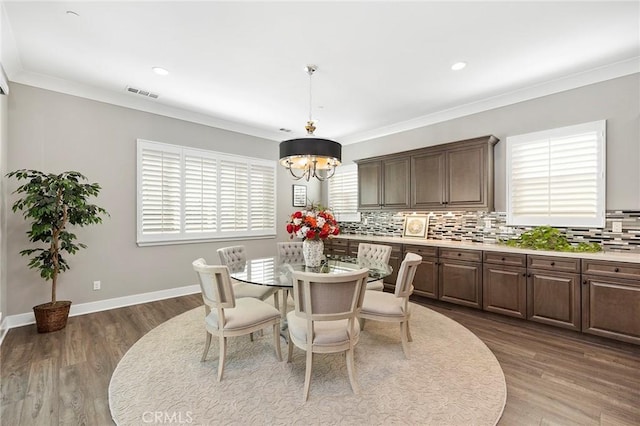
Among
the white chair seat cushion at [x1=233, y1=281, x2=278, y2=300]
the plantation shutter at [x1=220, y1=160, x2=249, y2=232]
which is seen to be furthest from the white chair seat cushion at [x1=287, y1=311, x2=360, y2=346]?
the plantation shutter at [x1=220, y1=160, x2=249, y2=232]

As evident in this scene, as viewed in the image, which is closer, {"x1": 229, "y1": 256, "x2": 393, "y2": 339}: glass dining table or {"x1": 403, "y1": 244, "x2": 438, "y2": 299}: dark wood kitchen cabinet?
{"x1": 229, "y1": 256, "x2": 393, "y2": 339}: glass dining table

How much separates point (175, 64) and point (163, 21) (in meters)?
0.79

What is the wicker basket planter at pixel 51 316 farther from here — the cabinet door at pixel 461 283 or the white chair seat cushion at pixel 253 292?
the cabinet door at pixel 461 283

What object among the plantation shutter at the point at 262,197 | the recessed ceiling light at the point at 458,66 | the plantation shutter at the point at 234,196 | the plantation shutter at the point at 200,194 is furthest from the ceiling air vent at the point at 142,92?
the recessed ceiling light at the point at 458,66

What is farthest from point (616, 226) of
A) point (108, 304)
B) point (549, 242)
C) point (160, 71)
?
point (108, 304)

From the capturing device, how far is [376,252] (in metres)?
4.06

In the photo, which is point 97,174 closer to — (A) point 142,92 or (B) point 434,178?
(A) point 142,92

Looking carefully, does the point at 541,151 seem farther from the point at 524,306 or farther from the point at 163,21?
the point at 163,21

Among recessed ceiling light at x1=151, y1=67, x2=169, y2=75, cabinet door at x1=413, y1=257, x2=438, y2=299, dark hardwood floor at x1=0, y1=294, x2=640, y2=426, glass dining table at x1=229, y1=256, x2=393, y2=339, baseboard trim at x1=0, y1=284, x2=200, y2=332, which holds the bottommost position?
dark hardwood floor at x1=0, y1=294, x2=640, y2=426

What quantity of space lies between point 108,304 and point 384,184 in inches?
190

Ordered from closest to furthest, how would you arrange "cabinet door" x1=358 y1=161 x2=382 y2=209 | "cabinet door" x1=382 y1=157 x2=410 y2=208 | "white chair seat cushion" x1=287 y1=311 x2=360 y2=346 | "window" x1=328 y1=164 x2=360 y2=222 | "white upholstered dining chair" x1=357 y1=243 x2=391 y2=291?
"white chair seat cushion" x1=287 y1=311 x2=360 y2=346
"white upholstered dining chair" x1=357 y1=243 x2=391 y2=291
"cabinet door" x1=382 y1=157 x2=410 y2=208
"cabinet door" x1=358 y1=161 x2=382 y2=209
"window" x1=328 y1=164 x2=360 y2=222

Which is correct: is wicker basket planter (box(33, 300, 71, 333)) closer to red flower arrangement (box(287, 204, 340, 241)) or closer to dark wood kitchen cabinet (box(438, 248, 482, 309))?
red flower arrangement (box(287, 204, 340, 241))

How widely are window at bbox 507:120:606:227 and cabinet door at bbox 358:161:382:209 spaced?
2127mm

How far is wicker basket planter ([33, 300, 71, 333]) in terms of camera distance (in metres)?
3.34
